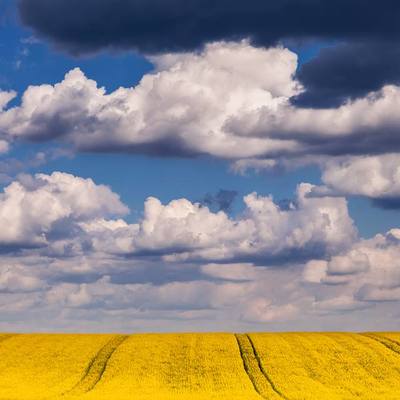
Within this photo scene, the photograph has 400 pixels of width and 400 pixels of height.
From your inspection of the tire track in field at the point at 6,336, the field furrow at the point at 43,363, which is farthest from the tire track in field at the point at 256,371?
the tire track in field at the point at 6,336

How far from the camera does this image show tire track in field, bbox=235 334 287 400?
66.1 metres

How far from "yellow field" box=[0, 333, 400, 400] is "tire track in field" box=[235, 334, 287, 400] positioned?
0.08m

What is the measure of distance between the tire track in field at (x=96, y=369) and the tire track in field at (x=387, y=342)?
25209 millimetres

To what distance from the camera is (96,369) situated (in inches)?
2972

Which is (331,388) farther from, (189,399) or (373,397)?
(189,399)

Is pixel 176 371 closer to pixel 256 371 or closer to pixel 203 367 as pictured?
pixel 203 367

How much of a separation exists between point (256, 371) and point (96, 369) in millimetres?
13528

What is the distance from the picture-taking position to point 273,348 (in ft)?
270

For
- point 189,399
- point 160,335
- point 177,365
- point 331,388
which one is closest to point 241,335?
point 160,335

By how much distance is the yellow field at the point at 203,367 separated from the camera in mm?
66062

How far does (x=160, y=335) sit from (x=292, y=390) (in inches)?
1185

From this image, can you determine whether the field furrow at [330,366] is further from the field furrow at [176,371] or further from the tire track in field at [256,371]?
the field furrow at [176,371]

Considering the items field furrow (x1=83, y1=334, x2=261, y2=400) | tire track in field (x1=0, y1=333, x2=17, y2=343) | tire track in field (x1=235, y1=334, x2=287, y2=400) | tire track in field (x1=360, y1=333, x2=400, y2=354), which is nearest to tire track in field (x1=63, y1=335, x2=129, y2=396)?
field furrow (x1=83, y1=334, x2=261, y2=400)

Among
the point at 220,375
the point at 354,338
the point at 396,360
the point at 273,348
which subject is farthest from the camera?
the point at 354,338
